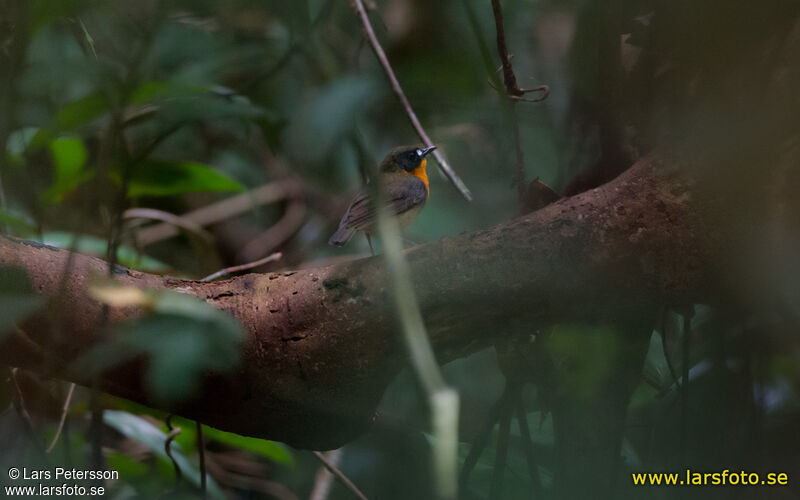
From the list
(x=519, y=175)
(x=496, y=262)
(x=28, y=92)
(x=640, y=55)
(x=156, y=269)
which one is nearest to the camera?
(x=28, y=92)

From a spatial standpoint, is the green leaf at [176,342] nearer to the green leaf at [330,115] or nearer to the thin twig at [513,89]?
the green leaf at [330,115]

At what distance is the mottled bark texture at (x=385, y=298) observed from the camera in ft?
2.93

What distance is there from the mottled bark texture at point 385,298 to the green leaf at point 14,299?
5 centimetres

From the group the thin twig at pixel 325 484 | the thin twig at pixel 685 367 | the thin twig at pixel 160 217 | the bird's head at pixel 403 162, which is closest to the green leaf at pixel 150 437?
the thin twig at pixel 325 484

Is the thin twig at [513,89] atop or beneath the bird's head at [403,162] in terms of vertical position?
beneath

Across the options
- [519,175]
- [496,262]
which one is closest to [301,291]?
[496,262]

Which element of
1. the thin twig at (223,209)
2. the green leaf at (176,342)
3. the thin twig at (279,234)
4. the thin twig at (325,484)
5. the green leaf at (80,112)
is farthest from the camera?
the thin twig at (279,234)

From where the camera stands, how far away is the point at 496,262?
3.08ft

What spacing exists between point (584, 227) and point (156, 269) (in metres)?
1.36

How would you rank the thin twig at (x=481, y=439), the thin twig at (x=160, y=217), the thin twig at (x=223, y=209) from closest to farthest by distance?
the thin twig at (x=481, y=439), the thin twig at (x=160, y=217), the thin twig at (x=223, y=209)

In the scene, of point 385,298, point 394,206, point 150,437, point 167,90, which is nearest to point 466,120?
point 385,298

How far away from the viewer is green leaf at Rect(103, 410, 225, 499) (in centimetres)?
159

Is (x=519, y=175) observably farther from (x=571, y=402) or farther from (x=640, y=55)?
(x=571, y=402)

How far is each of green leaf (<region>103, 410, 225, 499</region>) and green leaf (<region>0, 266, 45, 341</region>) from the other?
2.68 ft
